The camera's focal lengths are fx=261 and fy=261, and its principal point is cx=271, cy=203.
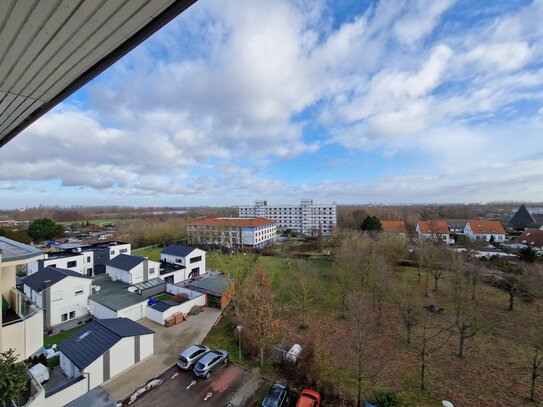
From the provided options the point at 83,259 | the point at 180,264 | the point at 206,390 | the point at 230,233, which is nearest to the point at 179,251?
the point at 180,264

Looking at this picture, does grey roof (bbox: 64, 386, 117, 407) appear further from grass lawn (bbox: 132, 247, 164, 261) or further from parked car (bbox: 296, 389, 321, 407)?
grass lawn (bbox: 132, 247, 164, 261)

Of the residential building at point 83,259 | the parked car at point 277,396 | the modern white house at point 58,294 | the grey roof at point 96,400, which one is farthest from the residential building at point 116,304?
the parked car at point 277,396

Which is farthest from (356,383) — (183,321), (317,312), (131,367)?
(183,321)

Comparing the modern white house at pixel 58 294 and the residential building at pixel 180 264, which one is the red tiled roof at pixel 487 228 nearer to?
the residential building at pixel 180 264

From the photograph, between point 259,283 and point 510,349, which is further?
point 259,283

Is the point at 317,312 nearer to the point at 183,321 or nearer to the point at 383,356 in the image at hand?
the point at 383,356
